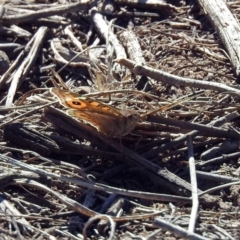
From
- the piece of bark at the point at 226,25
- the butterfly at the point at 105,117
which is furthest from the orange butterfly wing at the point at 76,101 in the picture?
the piece of bark at the point at 226,25

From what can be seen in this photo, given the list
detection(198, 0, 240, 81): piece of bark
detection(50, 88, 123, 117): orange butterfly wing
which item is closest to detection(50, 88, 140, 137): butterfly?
detection(50, 88, 123, 117): orange butterfly wing

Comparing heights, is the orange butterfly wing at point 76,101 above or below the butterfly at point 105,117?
above

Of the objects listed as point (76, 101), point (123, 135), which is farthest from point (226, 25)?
point (76, 101)

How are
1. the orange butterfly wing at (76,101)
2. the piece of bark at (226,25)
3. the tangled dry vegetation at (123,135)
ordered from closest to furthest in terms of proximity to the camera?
the tangled dry vegetation at (123,135) < the orange butterfly wing at (76,101) < the piece of bark at (226,25)

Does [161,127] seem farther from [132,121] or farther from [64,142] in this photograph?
[64,142]

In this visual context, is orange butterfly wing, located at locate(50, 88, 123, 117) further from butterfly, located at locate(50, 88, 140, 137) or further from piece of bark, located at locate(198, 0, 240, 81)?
piece of bark, located at locate(198, 0, 240, 81)

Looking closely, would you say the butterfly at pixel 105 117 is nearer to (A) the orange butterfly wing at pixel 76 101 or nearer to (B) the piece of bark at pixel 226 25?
(A) the orange butterfly wing at pixel 76 101

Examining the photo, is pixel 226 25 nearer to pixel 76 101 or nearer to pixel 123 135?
pixel 123 135
